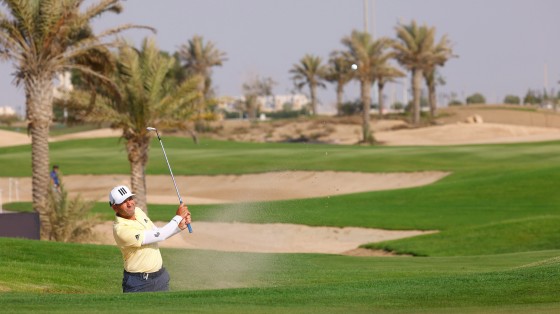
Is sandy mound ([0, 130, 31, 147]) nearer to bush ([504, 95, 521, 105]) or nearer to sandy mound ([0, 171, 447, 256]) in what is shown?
sandy mound ([0, 171, 447, 256])

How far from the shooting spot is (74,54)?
3475cm

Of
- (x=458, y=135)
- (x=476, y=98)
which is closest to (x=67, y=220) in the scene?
(x=458, y=135)

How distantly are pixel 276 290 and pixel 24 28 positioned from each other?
864 inches

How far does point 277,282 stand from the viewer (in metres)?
18.5

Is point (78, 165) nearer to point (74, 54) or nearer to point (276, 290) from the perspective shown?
point (74, 54)

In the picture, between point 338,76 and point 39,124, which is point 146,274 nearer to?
point 39,124

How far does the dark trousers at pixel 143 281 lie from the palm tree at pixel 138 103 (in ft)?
71.9

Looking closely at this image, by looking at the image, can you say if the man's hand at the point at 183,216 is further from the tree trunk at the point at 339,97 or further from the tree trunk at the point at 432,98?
the tree trunk at the point at 339,97

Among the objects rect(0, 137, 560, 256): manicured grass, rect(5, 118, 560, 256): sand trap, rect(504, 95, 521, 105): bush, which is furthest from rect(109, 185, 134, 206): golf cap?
rect(504, 95, 521, 105): bush

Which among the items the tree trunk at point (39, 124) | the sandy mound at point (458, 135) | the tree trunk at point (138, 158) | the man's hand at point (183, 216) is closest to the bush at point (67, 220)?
the tree trunk at point (39, 124)

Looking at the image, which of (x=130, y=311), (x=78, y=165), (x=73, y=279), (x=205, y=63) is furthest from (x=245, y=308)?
(x=205, y=63)

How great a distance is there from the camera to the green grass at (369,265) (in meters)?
12.7

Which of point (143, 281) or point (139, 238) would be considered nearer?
point (139, 238)

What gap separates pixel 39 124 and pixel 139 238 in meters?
23.2
